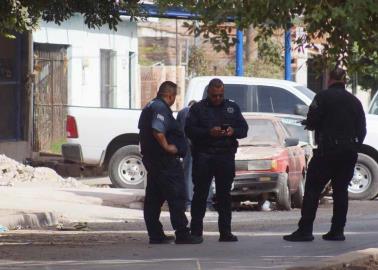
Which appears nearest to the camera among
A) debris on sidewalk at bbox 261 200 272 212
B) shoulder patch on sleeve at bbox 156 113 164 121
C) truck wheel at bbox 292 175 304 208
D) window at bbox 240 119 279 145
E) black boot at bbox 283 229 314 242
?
shoulder patch on sleeve at bbox 156 113 164 121

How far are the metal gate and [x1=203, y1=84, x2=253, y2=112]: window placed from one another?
6.43m

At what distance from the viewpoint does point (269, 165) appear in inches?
683

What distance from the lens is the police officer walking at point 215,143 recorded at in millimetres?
12492

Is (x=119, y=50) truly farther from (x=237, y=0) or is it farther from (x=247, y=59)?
(x=237, y=0)

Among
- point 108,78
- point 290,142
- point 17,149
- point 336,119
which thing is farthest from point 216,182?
point 108,78

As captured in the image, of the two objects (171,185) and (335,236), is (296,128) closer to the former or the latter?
(335,236)

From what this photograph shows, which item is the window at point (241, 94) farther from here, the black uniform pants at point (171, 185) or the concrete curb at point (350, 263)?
the concrete curb at point (350, 263)

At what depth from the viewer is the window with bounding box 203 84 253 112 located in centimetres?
2072

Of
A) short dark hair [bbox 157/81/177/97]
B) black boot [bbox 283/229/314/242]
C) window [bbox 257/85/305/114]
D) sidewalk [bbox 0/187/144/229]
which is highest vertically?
short dark hair [bbox 157/81/177/97]

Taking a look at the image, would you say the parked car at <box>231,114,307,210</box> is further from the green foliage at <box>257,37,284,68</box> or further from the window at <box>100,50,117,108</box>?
the green foliage at <box>257,37,284,68</box>

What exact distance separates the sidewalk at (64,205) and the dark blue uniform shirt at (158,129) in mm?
3111

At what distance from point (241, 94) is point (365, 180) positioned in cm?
278

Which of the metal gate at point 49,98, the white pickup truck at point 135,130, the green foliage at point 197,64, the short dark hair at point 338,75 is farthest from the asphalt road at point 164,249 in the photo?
the green foliage at point 197,64

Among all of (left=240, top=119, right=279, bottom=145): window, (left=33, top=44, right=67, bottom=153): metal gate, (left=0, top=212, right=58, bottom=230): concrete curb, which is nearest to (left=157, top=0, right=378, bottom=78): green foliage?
(left=0, top=212, right=58, bottom=230): concrete curb
